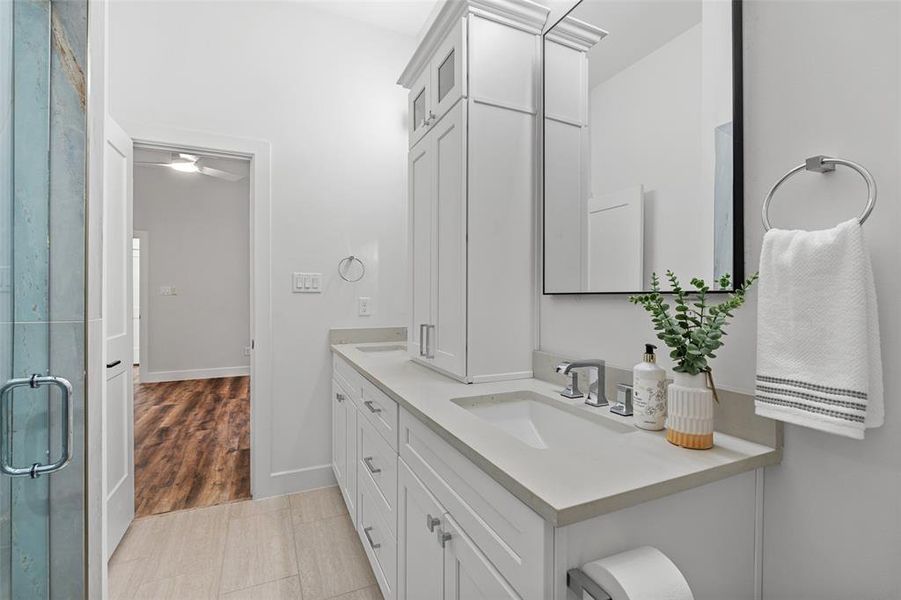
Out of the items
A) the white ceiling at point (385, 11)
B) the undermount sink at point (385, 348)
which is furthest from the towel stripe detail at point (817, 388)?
the white ceiling at point (385, 11)

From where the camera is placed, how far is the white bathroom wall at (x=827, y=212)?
0.77 meters

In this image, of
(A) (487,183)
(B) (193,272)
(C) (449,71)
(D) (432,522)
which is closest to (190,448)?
(D) (432,522)

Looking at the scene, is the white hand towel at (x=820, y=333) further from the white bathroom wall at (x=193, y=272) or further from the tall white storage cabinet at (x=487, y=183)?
the white bathroom wall at (x=193, y=272)

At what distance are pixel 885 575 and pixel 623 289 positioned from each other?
2.55 ft

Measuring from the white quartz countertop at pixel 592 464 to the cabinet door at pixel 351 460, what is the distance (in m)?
0.91

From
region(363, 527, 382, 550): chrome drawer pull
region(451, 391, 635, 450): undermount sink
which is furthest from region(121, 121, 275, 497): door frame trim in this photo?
region(451, 391, 635, 450): undermount sink

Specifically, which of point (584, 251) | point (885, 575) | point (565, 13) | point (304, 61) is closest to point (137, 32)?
point (304, 61)

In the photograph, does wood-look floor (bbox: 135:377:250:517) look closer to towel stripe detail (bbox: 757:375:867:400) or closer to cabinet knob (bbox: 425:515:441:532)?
cabinet knob (bbox: 425:515:441:532)

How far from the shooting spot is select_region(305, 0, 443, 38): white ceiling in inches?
100

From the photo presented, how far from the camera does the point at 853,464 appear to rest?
2.69ft

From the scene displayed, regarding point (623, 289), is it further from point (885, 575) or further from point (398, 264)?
point (398, 264)

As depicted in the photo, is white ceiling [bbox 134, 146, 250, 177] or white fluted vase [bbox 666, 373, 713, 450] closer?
white fluted vase [bbox 666, 373, 713, 450]

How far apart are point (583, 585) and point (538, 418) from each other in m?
0.72

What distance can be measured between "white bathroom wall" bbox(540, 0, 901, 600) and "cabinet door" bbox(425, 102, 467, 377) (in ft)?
2.73
